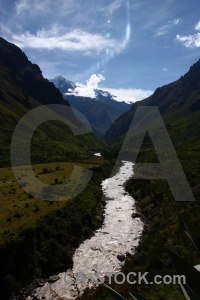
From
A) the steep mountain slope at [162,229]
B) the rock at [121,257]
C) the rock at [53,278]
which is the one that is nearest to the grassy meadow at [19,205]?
the rock at [53,278]

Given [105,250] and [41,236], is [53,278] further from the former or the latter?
[105,250]

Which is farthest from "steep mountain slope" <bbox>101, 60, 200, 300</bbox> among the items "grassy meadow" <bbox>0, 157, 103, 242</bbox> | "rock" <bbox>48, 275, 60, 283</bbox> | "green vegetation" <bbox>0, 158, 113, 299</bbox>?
"grassy meadow" <bbox>0, 157, 103, 242</bbox>

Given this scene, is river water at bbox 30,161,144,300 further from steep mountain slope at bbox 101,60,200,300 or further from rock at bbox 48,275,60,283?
steep mountain slope at bbox 101,60,200,300

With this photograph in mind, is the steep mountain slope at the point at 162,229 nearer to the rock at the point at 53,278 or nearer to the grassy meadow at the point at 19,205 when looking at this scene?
the rock at the point at 53,278

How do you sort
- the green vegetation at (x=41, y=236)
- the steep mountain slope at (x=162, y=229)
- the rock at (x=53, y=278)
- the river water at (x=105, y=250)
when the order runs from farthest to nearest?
the green vegetation at (x=41, y=236), the rock at (x=53, y=278), the river water at (x=105, y=250), the steep mountain slope at (x=162, y=229)

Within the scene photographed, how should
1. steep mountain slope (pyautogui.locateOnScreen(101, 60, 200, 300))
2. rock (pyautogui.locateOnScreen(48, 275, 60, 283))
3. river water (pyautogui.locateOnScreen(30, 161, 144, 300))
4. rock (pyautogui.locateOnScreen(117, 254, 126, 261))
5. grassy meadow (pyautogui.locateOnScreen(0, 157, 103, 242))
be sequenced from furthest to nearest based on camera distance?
grassy meadow (pyautogui.locateOnScreen(0, 157, 103, 242)) < rock (pyautogui.locateOnScreen(117, 254, 126, 261)) < rock (pyautogui.locateOnScreen(48, 275, 60, 283)) < river water (pyautogui.locateOnScreen(30, 161, 144, 300)) < steep mountain slope (pyautogui.locateOnScreen(101, 60, 200, 300))

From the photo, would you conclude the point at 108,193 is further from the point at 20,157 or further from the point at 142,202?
the point at 20,157

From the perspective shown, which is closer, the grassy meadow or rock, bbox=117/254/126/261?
rock, bbox=117/254/126/261

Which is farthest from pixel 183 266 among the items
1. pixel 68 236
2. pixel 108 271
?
pixel 68 236
